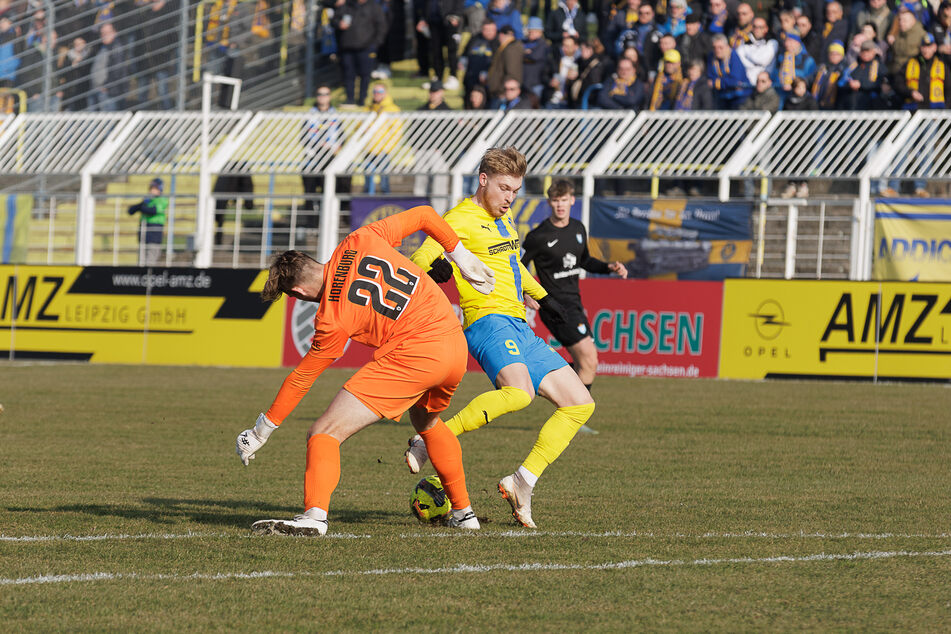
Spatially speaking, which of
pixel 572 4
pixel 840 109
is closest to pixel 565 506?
pixel 840 109

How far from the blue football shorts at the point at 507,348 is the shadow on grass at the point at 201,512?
1.01 meters

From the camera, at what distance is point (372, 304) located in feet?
22.4

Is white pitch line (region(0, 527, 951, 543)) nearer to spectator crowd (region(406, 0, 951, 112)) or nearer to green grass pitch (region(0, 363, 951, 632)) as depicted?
green grass pitch (region(0, 363, 951, 632))

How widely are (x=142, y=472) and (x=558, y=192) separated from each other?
4.44 m

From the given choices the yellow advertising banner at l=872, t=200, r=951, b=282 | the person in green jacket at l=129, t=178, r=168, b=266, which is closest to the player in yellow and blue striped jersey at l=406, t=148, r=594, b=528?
the yellow advertising banner at l=872, t=200, r=951, b=282

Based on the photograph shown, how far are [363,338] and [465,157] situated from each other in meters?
14.6

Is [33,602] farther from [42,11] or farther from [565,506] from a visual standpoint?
[42,11]

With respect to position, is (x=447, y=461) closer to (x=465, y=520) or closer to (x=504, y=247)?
(x=465, y=520)

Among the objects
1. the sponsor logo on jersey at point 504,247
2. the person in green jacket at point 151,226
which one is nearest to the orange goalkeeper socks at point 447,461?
the sponsor logo on jersey at point 504,247

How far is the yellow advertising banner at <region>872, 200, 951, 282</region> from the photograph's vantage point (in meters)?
18.5

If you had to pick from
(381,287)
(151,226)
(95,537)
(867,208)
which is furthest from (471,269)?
(151,226)

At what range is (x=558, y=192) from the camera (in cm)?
1223

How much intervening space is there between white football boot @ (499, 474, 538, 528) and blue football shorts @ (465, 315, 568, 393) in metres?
0.75

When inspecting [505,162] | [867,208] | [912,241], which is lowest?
[505,162]
